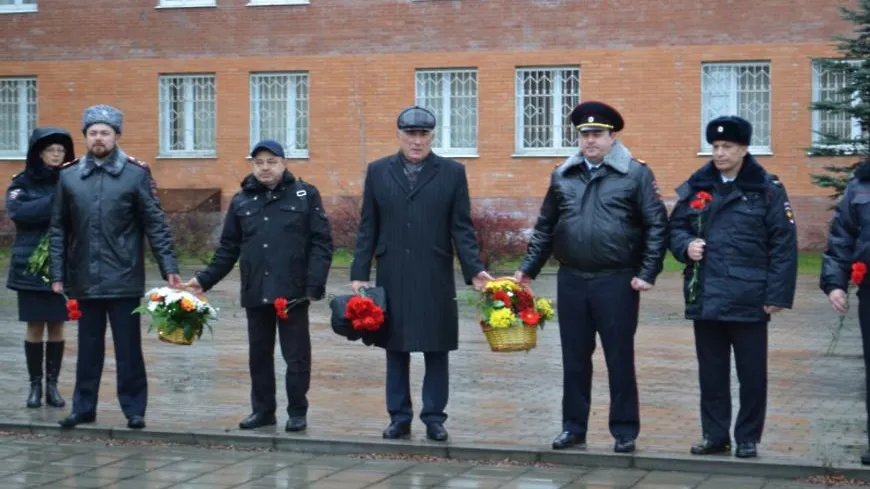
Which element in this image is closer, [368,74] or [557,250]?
[557,250]

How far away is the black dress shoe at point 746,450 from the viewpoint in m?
8.75

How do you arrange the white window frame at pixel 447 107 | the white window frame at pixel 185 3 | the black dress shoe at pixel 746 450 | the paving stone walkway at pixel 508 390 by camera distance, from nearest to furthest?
the black dress shoe at pixel 746 450, the paving stone walkway at pixel 508 390, the white window frame at pixel 447 107, the white window frame at pixel 185 3

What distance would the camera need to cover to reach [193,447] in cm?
949

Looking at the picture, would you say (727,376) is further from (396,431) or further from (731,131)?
(396,431)

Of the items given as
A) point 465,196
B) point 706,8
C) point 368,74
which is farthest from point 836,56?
point 465,196

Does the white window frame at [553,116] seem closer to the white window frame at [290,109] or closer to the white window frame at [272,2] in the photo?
the white window frame at [290,109]

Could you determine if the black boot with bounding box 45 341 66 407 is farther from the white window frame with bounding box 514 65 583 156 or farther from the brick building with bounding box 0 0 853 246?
the white window frame with bounding box 514 65 583 156

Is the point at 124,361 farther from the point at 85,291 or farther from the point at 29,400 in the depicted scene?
the point at 29,400

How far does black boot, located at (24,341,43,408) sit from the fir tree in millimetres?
16273

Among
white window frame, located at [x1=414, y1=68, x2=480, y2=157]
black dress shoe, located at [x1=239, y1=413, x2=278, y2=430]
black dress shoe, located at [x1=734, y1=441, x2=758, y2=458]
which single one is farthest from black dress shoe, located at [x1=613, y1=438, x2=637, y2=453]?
white window frame, located at [x1=414, y1=68, x2=480, y2=157]

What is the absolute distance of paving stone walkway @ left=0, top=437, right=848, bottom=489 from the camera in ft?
27.1

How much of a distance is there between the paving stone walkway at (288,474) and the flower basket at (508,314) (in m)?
0.91

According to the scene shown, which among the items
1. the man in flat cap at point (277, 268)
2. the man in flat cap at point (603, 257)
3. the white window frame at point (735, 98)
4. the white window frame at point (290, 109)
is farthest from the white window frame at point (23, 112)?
the man in flat cap at point (603, 257)

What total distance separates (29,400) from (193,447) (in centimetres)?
199
